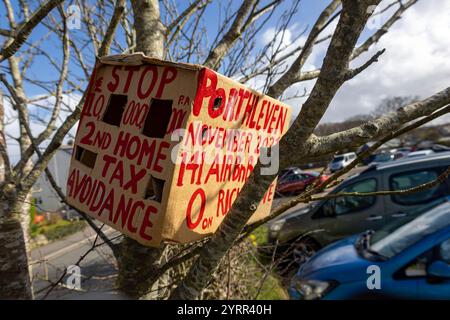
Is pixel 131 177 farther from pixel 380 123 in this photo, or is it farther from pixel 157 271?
pixel 380 123

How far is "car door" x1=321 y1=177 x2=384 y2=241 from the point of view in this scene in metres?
4.56

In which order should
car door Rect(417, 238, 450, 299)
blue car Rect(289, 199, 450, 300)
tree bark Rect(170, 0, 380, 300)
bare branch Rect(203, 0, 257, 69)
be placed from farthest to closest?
blue car Rect(289, 199, 450, 300) → car door Rect(417, 238, 450, 299) → bare branch Rect(203, 0, 257, 69) → tree bark Rect(170, 0, 380, 300)

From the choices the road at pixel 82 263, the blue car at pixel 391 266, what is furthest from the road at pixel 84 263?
the blue car at pixel 391 266

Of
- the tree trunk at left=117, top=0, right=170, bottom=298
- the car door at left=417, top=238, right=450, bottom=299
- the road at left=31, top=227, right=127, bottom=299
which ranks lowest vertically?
the road at left=31, top=227, right=127, bottom=299

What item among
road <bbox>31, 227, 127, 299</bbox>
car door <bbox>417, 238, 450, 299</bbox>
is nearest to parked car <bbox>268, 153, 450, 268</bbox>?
car door <bbox>417, 238, 450, 299</bbox>

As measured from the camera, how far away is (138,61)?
101cm

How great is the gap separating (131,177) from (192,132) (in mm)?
270

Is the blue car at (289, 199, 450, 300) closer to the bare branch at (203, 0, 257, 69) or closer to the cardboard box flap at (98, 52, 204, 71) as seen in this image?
the bare branch at (203, 0, 257, 69)

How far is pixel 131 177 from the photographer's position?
101 cm

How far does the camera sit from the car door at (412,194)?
433 centimetres

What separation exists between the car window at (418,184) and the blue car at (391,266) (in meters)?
1.09

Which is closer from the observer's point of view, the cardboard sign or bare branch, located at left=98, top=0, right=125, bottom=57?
the cardboard sign

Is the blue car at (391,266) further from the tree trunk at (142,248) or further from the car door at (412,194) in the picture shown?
the tree trunk at (142,248)
